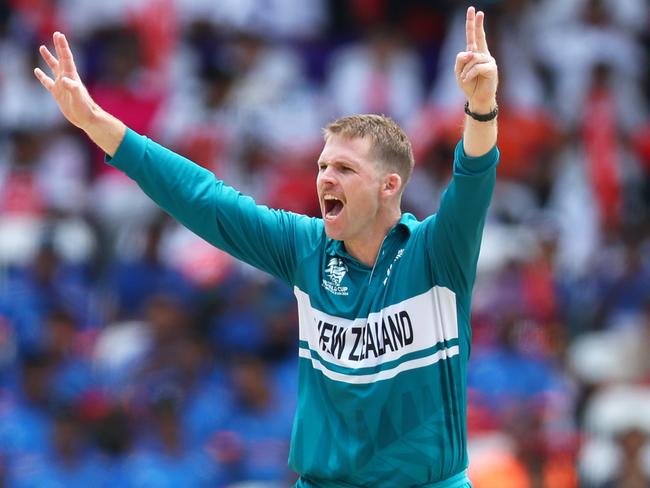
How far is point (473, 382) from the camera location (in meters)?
8.72

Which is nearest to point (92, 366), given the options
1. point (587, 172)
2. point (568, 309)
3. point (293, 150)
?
point (293, 150)

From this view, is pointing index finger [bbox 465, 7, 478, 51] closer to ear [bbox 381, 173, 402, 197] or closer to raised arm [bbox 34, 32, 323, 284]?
ear [bbox 381, 173, 402, 197]

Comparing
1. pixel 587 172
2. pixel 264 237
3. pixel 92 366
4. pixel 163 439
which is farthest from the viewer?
pixel 587 172

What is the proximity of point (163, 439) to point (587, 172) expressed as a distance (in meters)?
4.06

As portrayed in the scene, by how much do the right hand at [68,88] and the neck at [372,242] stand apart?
108 cm

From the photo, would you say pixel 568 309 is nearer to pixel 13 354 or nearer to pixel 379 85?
pixel 379 85

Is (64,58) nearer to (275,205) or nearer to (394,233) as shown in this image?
(394,233)

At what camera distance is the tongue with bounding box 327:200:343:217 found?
15.6ft

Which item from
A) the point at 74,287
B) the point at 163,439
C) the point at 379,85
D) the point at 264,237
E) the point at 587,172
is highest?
the point at 379,85

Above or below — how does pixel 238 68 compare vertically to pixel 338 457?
above

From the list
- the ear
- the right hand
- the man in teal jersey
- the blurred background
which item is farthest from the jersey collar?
the blurred background

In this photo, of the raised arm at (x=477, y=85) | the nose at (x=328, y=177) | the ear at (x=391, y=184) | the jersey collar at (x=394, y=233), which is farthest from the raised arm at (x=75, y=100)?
the raised arm at (x=477, y=85)

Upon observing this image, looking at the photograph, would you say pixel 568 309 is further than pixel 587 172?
No

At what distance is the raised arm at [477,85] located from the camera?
4320mm
